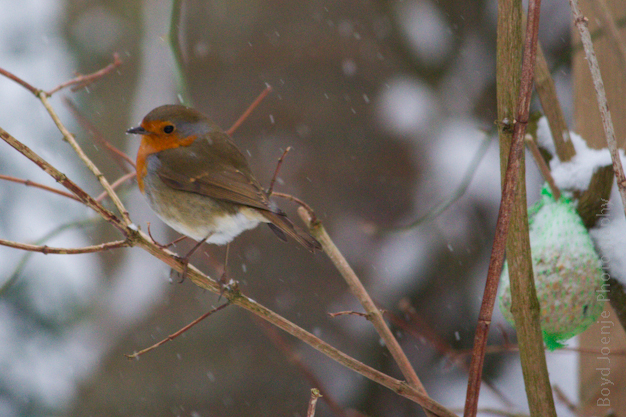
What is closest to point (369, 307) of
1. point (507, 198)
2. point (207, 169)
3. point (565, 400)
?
point (507, 198)

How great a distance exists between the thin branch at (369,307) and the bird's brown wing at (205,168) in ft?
0.76

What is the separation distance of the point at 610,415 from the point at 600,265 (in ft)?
1.58

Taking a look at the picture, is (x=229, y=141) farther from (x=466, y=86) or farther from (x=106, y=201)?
(x=466, y=86)

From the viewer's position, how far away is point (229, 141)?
1.56 metres

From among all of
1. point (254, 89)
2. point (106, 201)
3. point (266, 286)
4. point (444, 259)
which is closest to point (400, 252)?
point (444, 259)

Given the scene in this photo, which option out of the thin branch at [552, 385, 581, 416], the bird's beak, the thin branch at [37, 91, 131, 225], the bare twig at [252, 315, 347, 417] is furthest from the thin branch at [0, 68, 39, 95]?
the thin branch at [552, 385, 581, 416]

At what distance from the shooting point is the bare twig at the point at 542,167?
4.81ft

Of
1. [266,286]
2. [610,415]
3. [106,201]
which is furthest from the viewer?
[266,286]

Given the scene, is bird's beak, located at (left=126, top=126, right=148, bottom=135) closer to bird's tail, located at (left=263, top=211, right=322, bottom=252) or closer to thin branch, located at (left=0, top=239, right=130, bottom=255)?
bird's tail, located at (left=263, top=211, right=322, bottom=252)

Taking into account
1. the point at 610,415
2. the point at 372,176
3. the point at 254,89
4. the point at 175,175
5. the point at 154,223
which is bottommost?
the point at 610,415

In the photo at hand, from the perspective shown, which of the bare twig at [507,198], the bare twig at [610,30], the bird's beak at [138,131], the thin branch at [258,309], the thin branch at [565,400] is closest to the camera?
the bare twig at [507,198]

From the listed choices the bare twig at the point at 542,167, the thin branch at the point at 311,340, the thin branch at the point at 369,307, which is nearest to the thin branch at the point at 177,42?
the thin branch at the point at 369,307

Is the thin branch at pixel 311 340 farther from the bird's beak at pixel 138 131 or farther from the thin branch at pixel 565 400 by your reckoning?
the thin branch at pixel 565 400

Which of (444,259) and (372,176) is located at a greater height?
(372,176)
